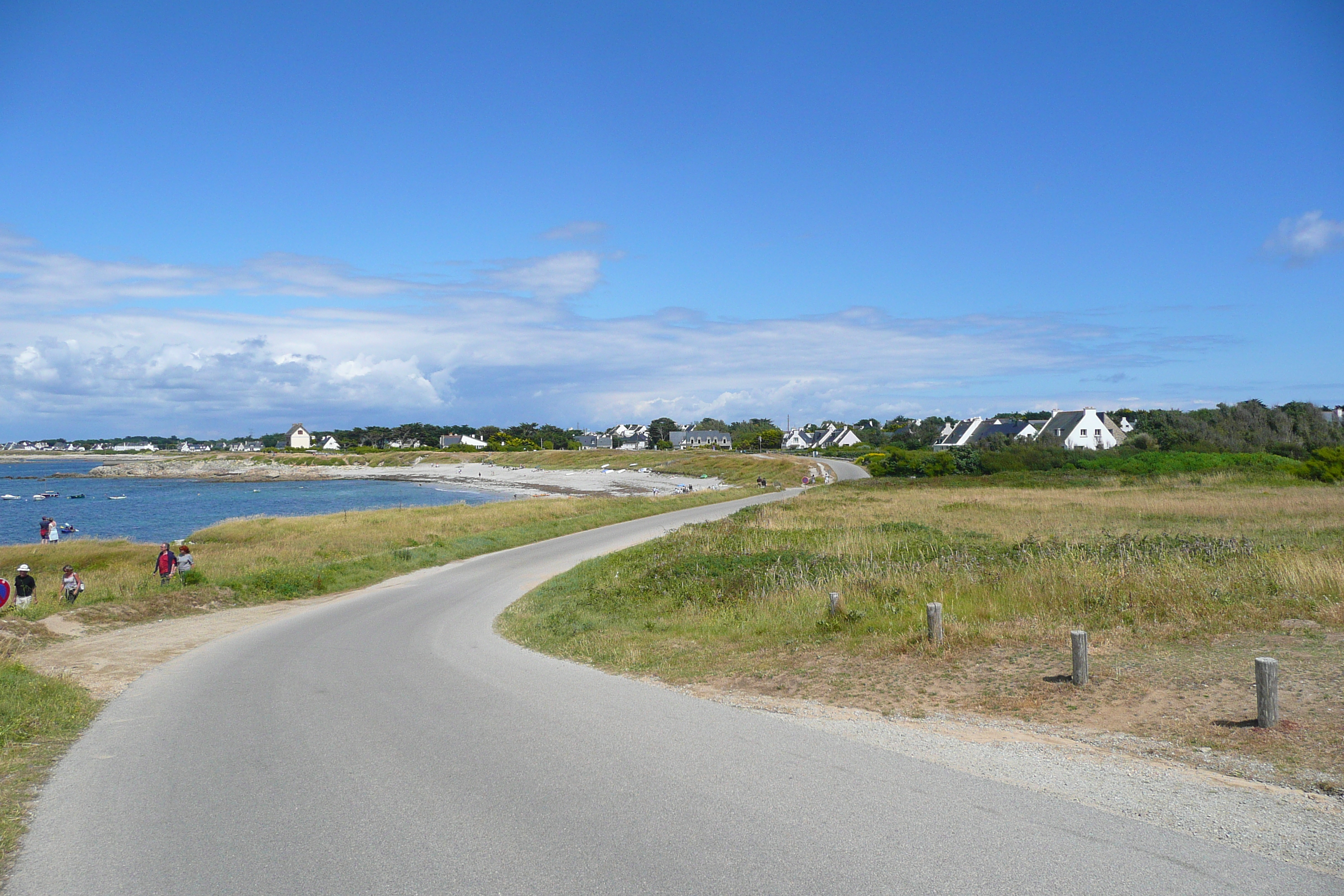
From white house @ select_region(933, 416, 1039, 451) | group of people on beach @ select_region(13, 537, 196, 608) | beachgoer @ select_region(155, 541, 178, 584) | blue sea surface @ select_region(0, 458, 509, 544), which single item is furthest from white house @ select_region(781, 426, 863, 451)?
beachgoer @ select_region(155, 541, 178, 584)

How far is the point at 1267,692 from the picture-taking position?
7371 mm

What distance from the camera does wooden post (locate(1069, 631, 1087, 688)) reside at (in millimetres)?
9116

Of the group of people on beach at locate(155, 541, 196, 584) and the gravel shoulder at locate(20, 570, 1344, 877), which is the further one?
the group of people on beach at locate(155, 541, 196, 584)

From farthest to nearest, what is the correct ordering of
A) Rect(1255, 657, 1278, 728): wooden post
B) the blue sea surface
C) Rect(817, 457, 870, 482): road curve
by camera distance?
Rect(817, 457, 870, 482): road curve < the blue sea surface < Rect(1255, 657, 1278, 728): wooden post

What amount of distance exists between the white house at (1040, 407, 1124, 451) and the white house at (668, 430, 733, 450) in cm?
9604

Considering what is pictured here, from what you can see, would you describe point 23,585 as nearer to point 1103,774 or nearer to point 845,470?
point 1103,774

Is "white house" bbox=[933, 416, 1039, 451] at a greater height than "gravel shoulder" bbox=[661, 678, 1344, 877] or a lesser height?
greater

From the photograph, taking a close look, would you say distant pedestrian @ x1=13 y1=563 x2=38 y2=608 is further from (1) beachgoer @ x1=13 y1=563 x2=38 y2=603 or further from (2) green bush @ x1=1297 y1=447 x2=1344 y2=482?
(2) green bush @ x1=1297 y1=447 x2=1344 y2=482

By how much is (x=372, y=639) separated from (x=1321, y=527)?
26.0 m

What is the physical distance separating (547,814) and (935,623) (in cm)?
715

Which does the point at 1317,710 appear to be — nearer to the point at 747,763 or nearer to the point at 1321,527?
the point at 747,763

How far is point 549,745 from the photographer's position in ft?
25.7

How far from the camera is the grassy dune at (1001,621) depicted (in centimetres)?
867

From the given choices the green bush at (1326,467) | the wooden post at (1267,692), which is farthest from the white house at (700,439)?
the wooden post at (1267,692)
